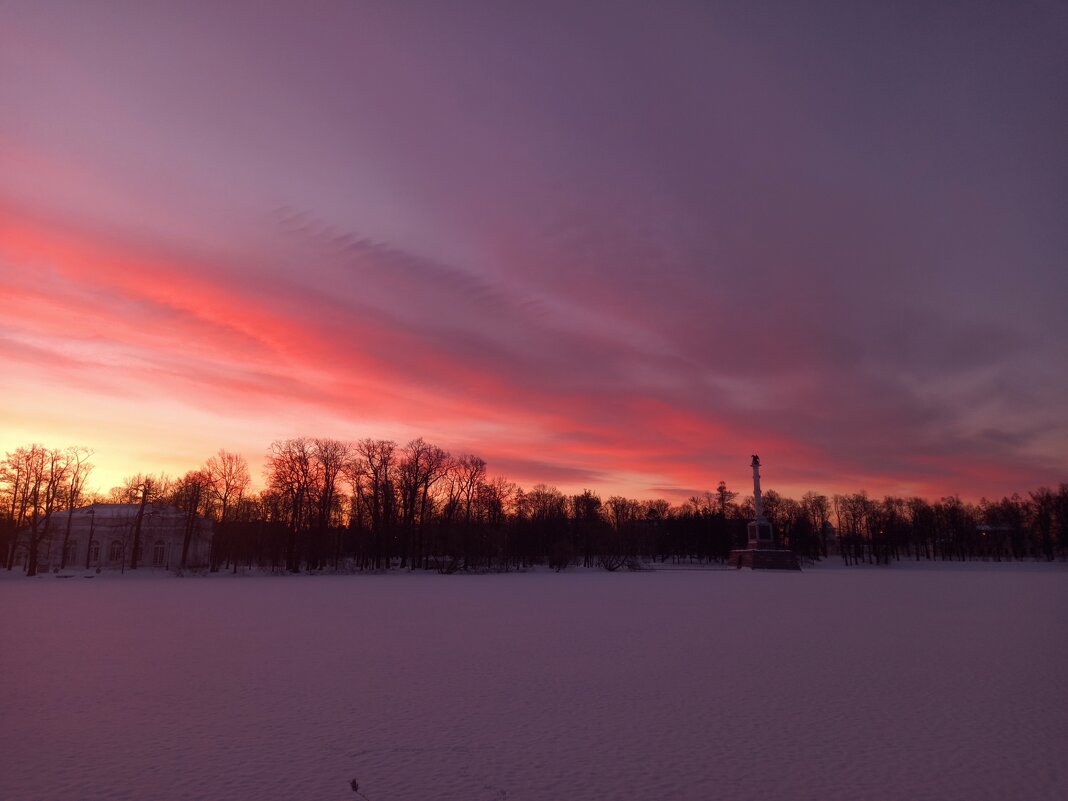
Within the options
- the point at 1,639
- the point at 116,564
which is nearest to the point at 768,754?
the point at 1,639

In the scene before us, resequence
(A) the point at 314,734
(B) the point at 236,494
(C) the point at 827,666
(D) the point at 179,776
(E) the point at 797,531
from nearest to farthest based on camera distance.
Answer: (D) the point at 179,776, (A) the point at 314,734, (C) the point at 827,666, (B) the point at 236,494, (E) the point at 797,531

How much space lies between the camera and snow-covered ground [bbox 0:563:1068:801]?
7.73 meters

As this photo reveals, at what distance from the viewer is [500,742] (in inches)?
360

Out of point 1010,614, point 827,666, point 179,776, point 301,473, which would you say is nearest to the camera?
point 179,776

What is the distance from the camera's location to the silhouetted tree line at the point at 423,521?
228ft

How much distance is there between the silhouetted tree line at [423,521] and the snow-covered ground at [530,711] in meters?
51.0

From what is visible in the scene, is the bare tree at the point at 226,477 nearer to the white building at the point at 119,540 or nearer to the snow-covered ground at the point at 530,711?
the white building at the point at 119,540

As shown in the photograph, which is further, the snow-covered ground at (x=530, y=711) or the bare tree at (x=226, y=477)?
the bare tree at (x=226, y=477)

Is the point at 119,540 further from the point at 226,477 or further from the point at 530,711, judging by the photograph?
the point at 530,711

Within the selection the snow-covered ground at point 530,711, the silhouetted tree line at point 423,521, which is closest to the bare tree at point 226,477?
the silhouetted tree line at point 423,521

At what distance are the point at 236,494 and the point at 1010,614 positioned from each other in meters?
81.8

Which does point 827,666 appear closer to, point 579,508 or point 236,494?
point 236,494

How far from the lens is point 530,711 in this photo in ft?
35.6

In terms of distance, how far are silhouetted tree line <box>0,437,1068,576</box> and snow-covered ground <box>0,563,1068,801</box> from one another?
167 ft
